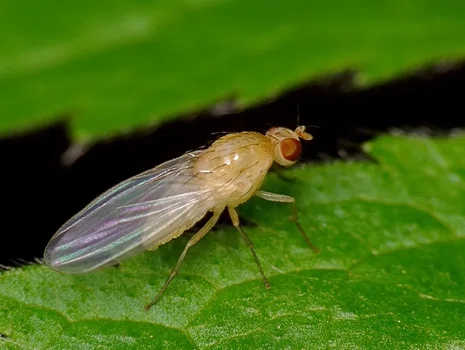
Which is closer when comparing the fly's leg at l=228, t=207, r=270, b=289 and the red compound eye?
the fly's leg at l=228, t=207, r=270, b=289

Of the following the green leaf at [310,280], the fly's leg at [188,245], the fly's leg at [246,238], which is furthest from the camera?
the fly's leg at [246,238]

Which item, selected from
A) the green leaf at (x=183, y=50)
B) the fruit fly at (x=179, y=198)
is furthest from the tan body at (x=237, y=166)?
the green leaf at (x=183, y=50)

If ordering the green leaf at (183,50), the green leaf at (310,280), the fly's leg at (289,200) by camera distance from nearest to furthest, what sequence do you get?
the green leaf at (310,280), the fly's leg at (289,200), the green leaf at (183,50)

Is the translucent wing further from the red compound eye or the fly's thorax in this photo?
the red compound eye

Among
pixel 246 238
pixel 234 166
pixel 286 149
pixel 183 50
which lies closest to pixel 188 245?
pixel 246 238

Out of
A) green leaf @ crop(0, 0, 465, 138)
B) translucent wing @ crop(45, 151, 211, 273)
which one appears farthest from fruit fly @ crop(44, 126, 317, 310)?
green leaf @ crop(0, 0, 465, 138)

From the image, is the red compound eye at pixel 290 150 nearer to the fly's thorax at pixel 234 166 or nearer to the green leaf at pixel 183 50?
the fly's thorax at pixel 234 166
